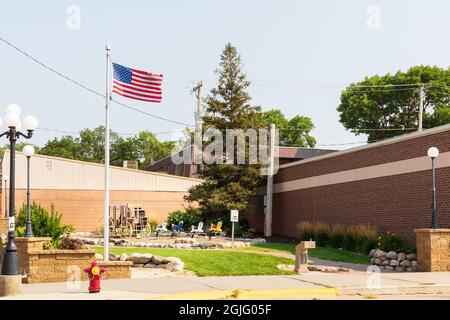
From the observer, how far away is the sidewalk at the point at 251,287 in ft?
46.0

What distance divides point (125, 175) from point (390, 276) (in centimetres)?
3139

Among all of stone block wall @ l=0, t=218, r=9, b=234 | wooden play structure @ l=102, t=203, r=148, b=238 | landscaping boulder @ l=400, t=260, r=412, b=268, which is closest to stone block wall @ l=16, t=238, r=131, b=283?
landscaping boulder @ l=400, t=260, r=412, b=268

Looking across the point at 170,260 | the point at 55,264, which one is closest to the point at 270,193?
the point at 170,260

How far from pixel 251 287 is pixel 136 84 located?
7695mm

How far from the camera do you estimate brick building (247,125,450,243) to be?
2380 cm

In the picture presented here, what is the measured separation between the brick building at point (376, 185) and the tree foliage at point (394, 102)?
1279 inches

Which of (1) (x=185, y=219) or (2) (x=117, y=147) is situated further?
(2) (x=117, y=147)

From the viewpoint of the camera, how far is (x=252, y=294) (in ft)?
46.9

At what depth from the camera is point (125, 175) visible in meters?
47.6

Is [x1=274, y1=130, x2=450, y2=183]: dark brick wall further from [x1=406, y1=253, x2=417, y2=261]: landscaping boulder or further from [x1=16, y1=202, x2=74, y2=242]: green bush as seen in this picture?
[x1=16, y1=202, x2=74, y2=242]: green bush

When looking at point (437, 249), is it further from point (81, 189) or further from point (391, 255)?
point (81, 189)

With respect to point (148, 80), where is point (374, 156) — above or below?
below
